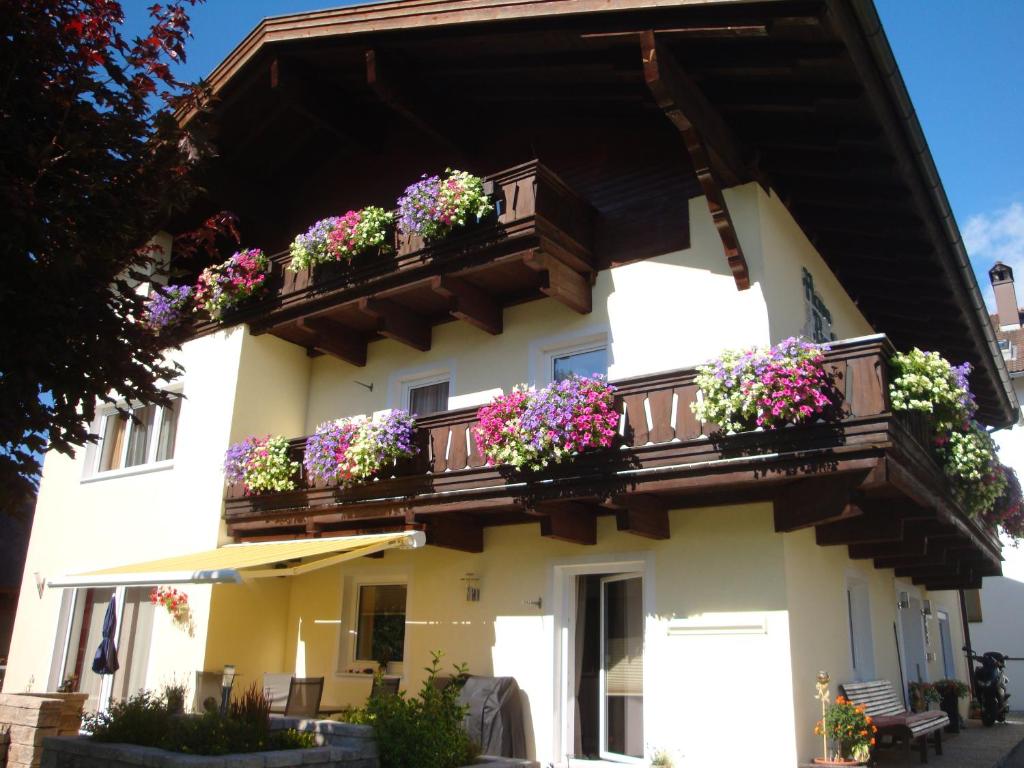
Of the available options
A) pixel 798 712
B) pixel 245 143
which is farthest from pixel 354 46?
pixel 798 712

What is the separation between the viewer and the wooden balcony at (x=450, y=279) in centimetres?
1135

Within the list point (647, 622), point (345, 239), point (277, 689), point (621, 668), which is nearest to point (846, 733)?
point (647, 622)

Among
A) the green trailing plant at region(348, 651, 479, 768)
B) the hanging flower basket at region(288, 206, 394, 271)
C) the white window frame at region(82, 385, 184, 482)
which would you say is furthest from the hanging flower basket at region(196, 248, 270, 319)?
the green trailing plant at region(348, 651, 479, 768)

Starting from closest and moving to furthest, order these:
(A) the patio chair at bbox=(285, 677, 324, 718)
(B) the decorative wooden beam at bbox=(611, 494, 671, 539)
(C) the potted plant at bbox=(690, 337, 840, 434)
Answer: (C) the potted plant at bbox=(690, 337, 840, 434)
(B) the decorative wooden beam at bbox=(611, 494, 671, 539)
(A) the patio chair at bbox=(285, 677, 324, 718)

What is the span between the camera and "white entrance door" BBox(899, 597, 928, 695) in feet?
50.7

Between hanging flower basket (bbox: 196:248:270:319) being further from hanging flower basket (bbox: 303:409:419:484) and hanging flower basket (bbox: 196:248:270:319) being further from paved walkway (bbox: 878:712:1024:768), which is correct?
paved walkway (bbox: 878:712:1024:768)

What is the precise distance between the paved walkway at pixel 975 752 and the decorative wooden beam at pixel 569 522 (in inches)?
175

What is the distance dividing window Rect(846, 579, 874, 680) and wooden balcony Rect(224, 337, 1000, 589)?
1.67ft

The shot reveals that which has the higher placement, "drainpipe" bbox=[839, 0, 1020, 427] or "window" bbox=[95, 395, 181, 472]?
"drainpipe" bbox=[839, 0, 1020, 427]

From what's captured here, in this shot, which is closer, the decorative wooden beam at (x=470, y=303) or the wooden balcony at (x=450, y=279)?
the wooden balcony at (x=450, y=279)

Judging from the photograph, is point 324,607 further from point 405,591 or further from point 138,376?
point 138,376

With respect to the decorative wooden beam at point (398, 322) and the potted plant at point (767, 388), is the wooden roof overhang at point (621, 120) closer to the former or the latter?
the potted plant at point (767, 388)

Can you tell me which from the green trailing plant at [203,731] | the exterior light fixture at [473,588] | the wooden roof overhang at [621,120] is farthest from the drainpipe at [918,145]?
the green trailing plant at [203,731]

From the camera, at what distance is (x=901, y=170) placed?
35.7 feet
